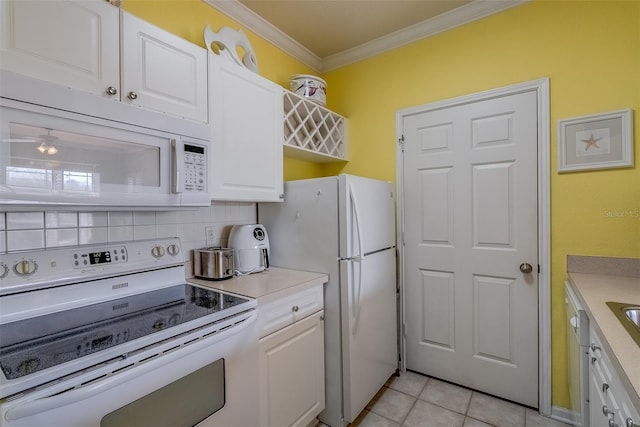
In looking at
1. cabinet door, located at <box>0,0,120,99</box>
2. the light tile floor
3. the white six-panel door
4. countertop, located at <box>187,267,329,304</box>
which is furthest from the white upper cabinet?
the light tile floor

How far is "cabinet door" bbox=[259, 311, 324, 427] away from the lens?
1.39 metres

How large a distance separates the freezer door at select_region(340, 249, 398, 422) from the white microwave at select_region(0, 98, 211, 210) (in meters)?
0.94

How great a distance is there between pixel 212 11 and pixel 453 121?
1717mm

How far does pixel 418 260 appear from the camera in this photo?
222cm

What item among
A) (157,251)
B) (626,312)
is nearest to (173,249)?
(157,251)

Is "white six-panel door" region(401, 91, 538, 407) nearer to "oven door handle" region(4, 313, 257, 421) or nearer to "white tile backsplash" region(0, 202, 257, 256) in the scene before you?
"white tile backsplash" region(0, 202, 257, 256)

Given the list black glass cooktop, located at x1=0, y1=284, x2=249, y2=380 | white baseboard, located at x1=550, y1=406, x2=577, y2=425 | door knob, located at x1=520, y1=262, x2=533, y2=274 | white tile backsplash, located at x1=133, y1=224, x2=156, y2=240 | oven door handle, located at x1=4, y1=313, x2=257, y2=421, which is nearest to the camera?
oven door handle, located at x1=4, y1=313, x2=257, y2=421

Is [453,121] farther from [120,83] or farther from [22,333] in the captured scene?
[22,333]

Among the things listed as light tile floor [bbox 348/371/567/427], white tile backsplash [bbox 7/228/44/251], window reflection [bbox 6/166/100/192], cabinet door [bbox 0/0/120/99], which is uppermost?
cabinet door [bbox 0/0/120/99]

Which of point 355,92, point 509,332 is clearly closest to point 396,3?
point 355,92

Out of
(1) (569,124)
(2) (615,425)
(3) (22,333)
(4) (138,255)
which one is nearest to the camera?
(2) (615,425)

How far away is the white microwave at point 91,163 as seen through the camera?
91cm

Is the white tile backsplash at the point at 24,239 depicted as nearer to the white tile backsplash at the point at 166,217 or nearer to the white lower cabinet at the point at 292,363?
the white tile backsplash at the point at 166,217

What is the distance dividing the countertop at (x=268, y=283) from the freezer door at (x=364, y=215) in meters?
0.24
